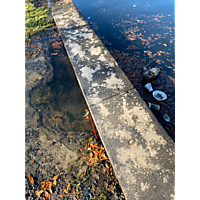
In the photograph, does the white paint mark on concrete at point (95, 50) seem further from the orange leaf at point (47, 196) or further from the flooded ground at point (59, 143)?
the orange leaf at point (47, 196)

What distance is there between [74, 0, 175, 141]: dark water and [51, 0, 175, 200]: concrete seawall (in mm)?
649

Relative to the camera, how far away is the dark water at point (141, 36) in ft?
10.0

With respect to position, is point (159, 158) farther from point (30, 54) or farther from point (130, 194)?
point (30, 54)

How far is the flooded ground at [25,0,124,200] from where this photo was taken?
1844mm

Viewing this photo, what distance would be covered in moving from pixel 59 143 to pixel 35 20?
18.7 ft

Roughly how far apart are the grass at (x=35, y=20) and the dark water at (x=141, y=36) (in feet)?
5.69

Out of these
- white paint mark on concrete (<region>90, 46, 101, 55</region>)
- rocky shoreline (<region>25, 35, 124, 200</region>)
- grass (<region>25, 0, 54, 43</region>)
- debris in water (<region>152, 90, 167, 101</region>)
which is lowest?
rocky shoreline (<region>25, 35, 124, 200</region>)

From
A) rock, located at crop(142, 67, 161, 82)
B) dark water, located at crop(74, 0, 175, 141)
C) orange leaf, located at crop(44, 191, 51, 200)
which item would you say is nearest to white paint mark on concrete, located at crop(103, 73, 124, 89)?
dark water, located at crop(74, 0, 175, 141)

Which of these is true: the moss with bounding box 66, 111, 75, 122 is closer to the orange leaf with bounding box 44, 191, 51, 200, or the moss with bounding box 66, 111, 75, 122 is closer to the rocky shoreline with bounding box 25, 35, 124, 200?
the rocky shoreline with bounding box 25, 35, 124, 200

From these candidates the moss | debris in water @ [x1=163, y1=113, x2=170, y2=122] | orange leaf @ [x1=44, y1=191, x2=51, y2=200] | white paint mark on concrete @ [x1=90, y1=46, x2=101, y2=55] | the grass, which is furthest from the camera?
the grass

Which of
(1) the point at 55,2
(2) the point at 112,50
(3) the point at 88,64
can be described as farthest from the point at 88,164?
(1) the point at 55,2

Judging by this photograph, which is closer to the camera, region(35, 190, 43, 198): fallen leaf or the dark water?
region(35, 190, 43, 198): fallen leaf

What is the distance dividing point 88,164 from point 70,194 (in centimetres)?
48
